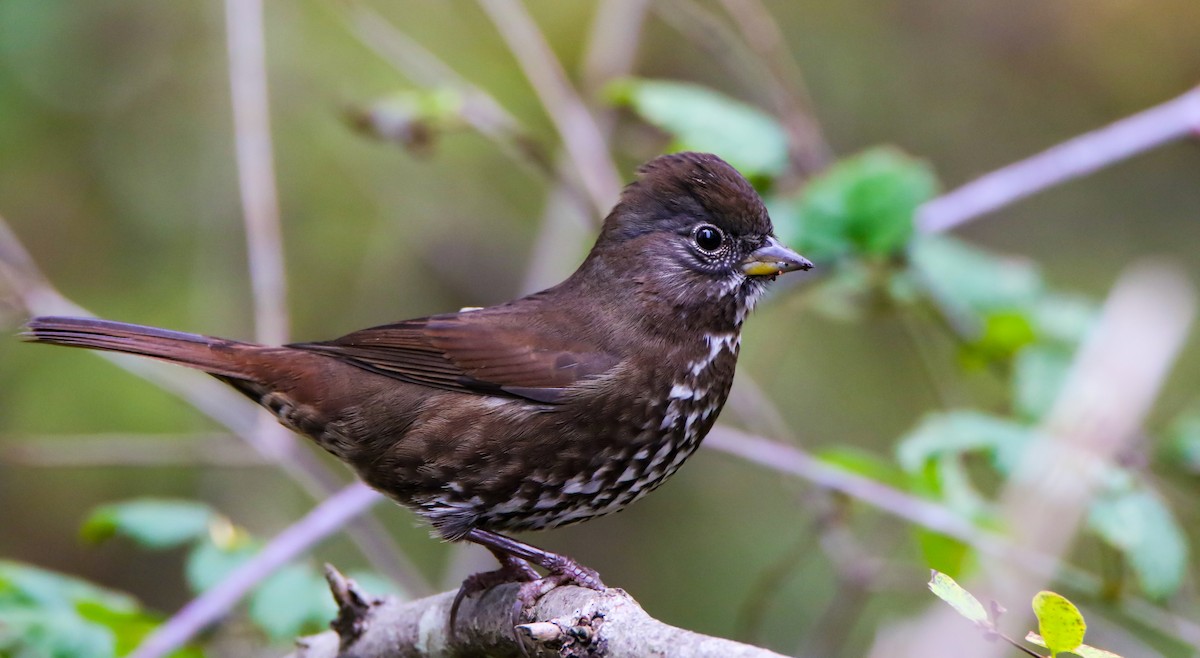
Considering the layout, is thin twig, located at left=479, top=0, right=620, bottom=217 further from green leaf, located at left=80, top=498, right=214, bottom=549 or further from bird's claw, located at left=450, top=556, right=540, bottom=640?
green leaf, located at left=80, top=498, right=214, bottom=549

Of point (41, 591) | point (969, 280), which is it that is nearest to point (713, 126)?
point (969, 280)

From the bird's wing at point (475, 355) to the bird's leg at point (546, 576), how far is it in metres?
0.40

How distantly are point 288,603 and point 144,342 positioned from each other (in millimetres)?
853

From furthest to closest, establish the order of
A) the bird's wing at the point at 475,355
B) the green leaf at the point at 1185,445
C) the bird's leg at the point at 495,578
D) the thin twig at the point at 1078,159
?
the thin twig at the point at 1078,159, the green leaf at the point at 1185,445, the bird's wing at the point at 475,355, the bird's leg at the point at 495,578

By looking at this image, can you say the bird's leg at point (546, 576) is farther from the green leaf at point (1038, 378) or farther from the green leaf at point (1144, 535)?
the green leaf at point (1038, 378)

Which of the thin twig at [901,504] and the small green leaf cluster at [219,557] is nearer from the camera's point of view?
the small green leaf cluster at [219,557]

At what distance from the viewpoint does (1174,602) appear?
434 cm

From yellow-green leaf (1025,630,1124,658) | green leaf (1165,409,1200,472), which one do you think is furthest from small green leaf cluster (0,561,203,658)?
green leaf (1165,409,1200,472)

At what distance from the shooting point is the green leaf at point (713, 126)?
4.07m

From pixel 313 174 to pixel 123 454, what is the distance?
1928 millimetres

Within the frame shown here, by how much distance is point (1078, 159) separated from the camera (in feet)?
13.3

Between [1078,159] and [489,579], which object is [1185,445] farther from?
[489,579]

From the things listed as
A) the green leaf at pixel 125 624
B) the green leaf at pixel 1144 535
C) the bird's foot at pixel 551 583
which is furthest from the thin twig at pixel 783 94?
the green leaf at pixel 125 624

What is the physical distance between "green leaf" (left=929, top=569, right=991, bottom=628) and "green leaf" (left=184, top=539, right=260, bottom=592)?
2.29m
